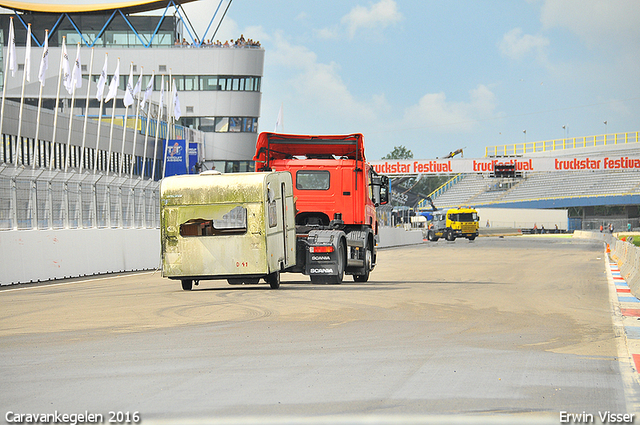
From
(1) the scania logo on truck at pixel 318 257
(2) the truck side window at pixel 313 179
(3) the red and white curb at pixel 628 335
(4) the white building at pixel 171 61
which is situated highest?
(4) the white building at pixel 171 61

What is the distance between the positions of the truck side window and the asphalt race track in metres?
3.57

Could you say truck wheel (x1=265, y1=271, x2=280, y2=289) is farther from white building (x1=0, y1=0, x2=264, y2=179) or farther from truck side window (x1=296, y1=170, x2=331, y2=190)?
white building (x1=0, y1=0, x2=264, y2=179)

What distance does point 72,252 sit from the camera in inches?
897

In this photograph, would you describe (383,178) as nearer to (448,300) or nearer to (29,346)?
(448,300)

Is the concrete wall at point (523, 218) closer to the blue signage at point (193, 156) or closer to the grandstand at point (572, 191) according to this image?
the grandstand at point (572, 191)

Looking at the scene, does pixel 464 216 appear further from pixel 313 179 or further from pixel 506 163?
pixel 313 179

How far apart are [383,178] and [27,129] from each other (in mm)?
34740

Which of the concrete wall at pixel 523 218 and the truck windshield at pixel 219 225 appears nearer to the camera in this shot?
the truck windshield at pixel 219 225

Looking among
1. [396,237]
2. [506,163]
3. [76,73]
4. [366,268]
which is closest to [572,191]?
[506,163]

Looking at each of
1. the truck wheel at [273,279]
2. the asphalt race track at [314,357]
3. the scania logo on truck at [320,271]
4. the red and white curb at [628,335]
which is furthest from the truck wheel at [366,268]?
the red and white curb at [628,335]

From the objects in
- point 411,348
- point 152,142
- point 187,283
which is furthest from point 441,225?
point 411,348

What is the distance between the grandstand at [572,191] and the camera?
3858 inches

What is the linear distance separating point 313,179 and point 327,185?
1.19 feet

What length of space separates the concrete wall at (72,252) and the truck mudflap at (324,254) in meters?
7.03
